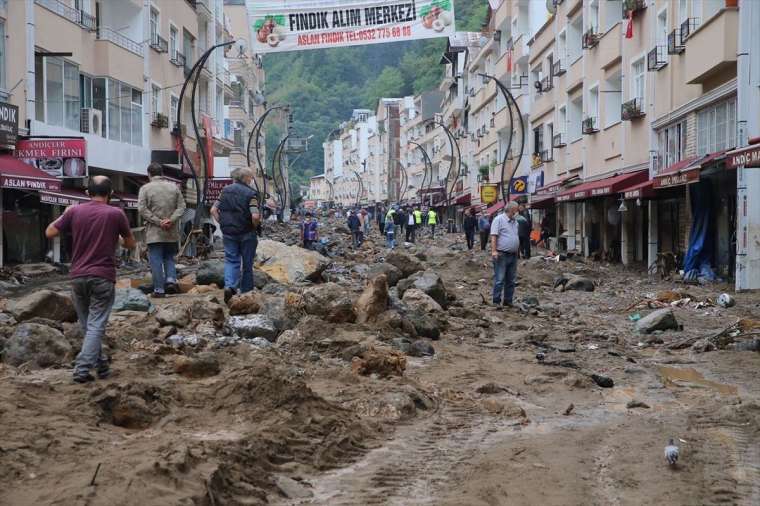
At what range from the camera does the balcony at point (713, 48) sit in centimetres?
1691

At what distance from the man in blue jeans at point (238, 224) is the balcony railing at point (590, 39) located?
21.5m

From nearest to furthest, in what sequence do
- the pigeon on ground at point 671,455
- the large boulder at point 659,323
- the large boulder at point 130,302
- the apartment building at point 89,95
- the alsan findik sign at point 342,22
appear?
the pigeon on ground at point 671,455
the large boulder at point 130,302
the large boulder at point 659,323
the apartment building at point 89,95
the alsan findik sign at point 342,22

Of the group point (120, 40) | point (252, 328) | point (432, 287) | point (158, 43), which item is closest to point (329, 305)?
point (252, 328)

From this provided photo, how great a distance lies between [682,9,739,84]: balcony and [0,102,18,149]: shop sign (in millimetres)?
15685

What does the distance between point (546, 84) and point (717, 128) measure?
20.7 metres

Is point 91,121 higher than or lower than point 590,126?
lower

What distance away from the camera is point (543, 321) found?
1281 cm

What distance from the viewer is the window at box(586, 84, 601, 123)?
30.2 m

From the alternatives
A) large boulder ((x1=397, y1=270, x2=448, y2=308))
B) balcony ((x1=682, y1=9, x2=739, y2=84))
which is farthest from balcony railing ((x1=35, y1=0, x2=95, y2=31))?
balcony ((x1=682, y1=9, x2=739, y2=84))

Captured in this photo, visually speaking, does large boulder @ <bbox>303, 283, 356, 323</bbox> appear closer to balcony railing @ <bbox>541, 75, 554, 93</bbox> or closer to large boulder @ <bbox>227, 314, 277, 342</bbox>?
large boulder @ <bbox>227, 314, 277, 342</bbox>

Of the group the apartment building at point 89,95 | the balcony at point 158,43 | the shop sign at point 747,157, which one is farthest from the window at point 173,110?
the shop sign at point 747,157

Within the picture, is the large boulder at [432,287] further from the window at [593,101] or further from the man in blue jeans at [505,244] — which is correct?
the window at [593,101]

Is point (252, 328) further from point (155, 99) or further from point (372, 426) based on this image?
point (155, 99)

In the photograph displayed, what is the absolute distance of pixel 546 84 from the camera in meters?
38.8
